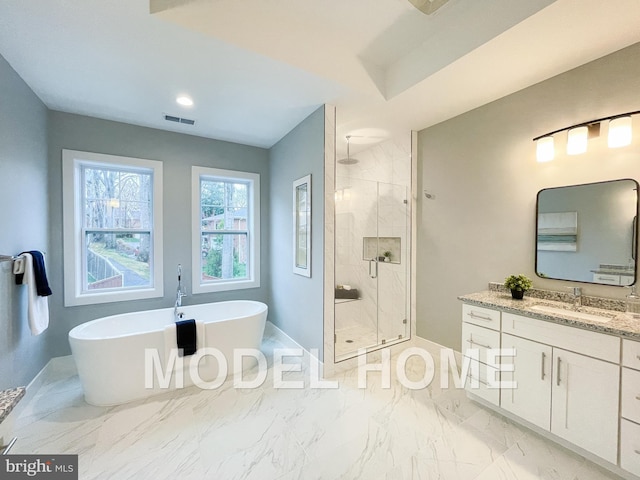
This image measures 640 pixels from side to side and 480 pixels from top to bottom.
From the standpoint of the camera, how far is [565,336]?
1.71 m

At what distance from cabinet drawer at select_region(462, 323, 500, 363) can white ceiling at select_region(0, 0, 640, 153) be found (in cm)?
207

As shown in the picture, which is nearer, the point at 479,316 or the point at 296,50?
the point at 296,50

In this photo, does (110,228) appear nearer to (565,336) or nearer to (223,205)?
(223,205)

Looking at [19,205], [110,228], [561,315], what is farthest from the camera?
[110,228]

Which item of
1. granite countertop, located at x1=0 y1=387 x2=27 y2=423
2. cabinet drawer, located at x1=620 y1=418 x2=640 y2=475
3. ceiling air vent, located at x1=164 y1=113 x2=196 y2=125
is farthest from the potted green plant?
ceiling air vent, located at x1=164 y1=113 x2=196 y2=125

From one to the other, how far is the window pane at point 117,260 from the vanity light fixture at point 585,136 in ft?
13.5

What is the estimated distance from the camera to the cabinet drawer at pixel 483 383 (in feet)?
6.76

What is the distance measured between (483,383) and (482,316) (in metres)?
0.54

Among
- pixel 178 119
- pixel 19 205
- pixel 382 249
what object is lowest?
pixel 382 249

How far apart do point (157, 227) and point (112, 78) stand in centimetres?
158

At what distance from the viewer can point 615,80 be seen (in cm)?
185

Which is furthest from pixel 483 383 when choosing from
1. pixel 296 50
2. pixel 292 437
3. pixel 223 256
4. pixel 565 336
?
pixel 223 256

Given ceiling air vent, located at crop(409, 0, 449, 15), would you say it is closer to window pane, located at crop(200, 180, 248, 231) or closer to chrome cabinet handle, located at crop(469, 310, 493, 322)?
chrome cabinet handle, located at crop(469, 310, 493, 322)

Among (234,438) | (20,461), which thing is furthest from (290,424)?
(20,461)
